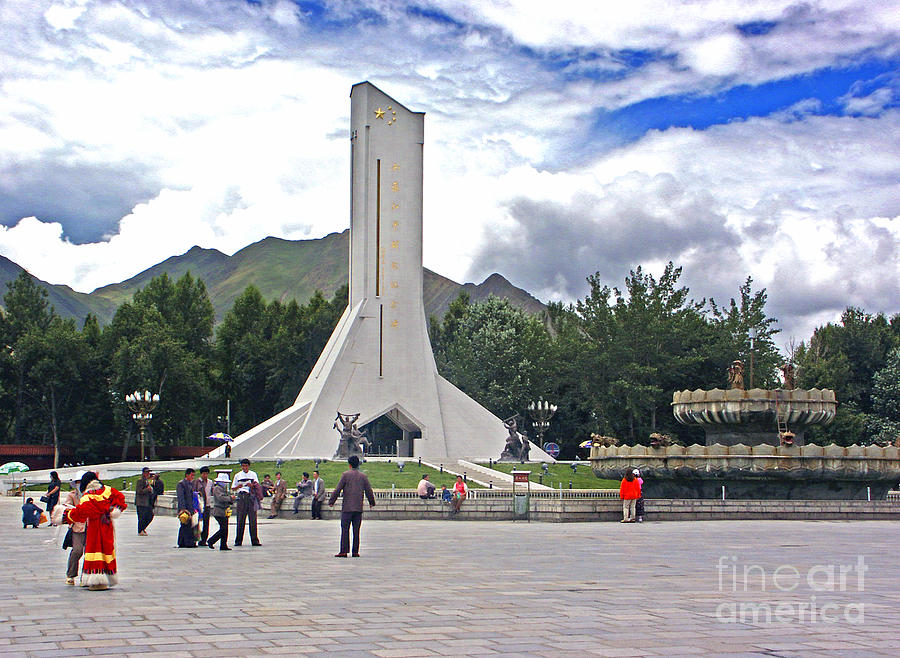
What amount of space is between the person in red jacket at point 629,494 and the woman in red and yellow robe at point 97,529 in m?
12.7

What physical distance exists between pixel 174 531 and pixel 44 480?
2346 cm

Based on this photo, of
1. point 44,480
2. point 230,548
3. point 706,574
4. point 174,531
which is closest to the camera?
point 706,574

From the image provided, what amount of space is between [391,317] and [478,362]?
8.27 meters

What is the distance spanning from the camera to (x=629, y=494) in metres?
20.1

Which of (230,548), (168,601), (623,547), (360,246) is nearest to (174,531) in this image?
(230,548)

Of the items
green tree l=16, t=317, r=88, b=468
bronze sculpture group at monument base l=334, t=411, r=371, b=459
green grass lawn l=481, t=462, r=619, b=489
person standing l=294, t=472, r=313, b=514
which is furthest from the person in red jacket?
green tree l=16, t=317, r=88, b=468

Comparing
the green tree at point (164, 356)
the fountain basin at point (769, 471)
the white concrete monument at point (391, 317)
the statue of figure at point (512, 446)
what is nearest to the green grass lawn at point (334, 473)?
the statue of figure at point (512, 446)

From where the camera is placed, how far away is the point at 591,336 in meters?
52.3

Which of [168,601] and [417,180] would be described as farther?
[417,180]

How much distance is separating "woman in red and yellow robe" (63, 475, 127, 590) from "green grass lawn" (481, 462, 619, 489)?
2500 cm

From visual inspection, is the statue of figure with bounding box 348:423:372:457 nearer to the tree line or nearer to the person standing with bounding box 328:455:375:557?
the tree line

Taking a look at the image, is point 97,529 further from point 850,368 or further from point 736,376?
point 850,368

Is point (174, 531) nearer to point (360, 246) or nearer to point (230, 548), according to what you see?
point (230, 548)

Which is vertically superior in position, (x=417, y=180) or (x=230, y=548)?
(x=417, y=180)
